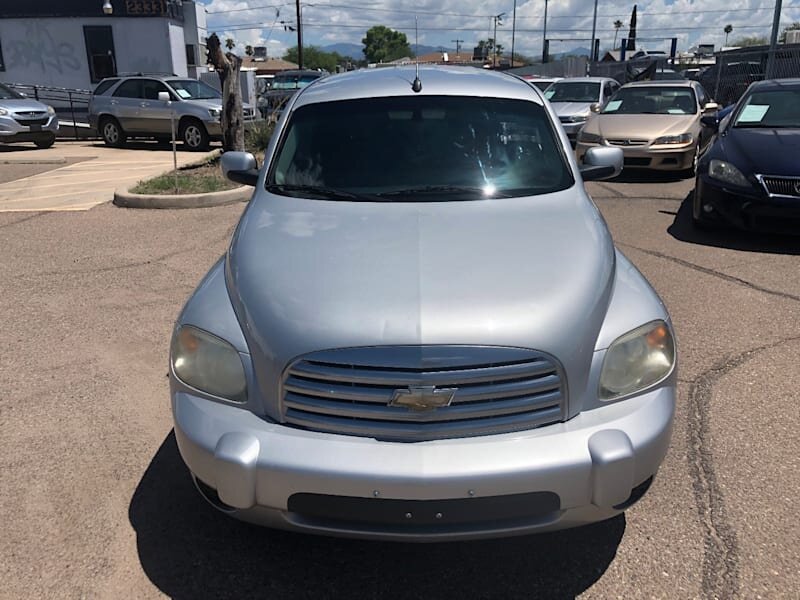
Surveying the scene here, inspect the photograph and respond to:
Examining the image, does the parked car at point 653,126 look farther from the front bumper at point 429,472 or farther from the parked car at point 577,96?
the front bumper at point 429,472

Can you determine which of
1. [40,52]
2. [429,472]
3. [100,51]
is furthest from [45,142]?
[429,472]

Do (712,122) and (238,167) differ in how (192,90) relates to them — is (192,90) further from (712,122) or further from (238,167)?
(238,167)

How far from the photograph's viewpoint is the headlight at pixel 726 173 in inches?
272

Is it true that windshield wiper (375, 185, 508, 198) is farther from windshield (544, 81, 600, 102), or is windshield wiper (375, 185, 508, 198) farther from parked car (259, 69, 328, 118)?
parked car (259, 69, 328, 118)

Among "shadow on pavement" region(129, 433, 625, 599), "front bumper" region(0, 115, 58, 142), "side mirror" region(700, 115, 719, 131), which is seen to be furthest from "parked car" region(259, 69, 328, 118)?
"shadow on pavement" region(129, 433, 625, 599)

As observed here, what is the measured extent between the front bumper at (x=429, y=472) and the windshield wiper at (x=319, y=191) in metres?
1.33

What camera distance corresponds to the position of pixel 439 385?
221 cm

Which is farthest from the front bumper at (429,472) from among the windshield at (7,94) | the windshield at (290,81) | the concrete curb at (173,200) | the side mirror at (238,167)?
the windshield at (290,81)

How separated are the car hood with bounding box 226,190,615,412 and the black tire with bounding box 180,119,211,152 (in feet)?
43.8

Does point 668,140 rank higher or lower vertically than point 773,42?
lower

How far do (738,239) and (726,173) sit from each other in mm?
760

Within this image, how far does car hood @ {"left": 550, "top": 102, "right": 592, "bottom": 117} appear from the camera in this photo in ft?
49.3

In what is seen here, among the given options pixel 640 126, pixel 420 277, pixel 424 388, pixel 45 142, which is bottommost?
pixel 45 142

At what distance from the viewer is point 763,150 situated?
23.2ft
